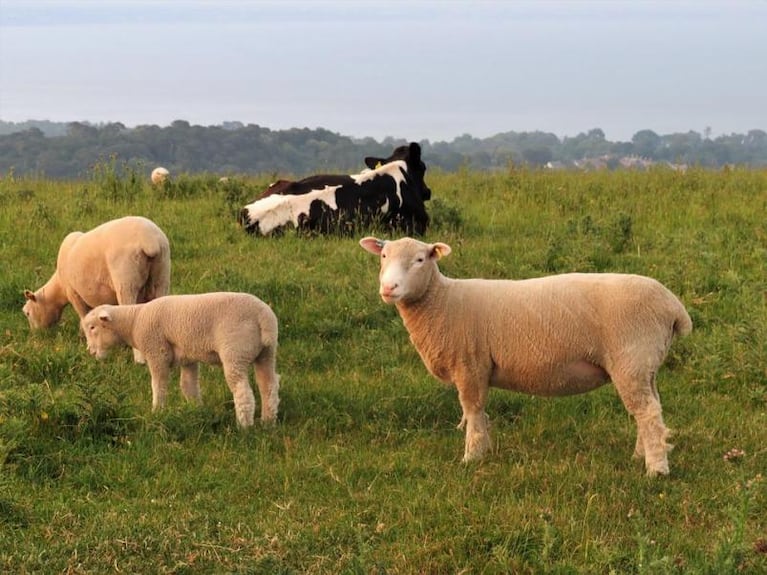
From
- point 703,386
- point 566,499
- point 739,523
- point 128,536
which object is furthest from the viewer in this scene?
point 703,386

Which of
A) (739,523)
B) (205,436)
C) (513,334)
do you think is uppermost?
(513,334)

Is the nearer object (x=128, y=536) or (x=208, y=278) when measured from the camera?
(x=128, y=536)

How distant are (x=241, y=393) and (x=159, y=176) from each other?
10603 millimetres

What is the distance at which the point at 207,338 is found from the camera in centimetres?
776

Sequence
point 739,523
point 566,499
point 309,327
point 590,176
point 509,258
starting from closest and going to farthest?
1. point 739,523
2. point 566,499
3. point 309,327
4. point 509,258
5. point 590,176

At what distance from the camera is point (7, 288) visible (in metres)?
11.5

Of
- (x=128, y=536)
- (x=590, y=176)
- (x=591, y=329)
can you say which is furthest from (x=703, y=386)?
(x=590, y=176)

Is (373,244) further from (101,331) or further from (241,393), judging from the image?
(101,331)

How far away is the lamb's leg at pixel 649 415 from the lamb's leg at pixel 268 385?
8.65 feet

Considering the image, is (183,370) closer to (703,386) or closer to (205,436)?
(205,436)

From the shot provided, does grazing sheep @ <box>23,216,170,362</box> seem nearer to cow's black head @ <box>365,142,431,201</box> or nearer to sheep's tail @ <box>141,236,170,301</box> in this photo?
sheep's tail @ <box>141,236,170,301</box>

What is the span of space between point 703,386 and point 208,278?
5654 mm

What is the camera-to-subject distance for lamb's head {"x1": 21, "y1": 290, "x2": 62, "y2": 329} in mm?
10477

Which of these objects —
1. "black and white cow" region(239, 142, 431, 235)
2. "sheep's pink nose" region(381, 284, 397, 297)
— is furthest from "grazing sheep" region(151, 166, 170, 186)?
"sheep's pink nose" region(381, 284, 397, 297)
